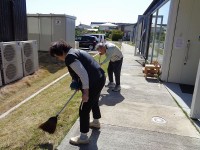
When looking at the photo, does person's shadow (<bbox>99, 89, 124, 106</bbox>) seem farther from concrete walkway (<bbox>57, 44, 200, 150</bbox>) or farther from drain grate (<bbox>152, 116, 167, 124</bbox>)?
drain grate (<bbox>152, 116, 167, 124</bbox>)

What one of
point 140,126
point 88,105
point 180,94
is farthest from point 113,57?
point 88,105

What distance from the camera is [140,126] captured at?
14.0ft

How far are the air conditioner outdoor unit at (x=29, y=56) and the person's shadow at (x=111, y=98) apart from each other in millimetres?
3585

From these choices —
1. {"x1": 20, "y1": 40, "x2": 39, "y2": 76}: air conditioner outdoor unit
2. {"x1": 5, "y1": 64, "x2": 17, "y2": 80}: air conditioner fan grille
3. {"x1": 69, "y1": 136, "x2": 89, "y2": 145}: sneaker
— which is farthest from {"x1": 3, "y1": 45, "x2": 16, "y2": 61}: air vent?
{"x1": 69, "y1": 136, "x2": 89, "y2": 145}: sneaker

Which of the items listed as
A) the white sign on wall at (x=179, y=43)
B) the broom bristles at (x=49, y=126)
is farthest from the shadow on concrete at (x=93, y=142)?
the white sign on wall at (x=179, y=43)

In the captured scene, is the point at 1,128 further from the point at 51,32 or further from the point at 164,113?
the point at 51,32

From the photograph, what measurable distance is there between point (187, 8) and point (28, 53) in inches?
227

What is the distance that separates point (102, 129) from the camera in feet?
13.3

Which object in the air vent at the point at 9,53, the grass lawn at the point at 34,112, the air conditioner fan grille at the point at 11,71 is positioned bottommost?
the grass lawn at the point at 34,112

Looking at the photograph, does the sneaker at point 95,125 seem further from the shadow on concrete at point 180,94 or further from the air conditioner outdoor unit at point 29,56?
the air conditioner outdoor unit at point 29,56

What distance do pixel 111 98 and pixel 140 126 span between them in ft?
5.40

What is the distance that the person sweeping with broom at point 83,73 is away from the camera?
304 cm

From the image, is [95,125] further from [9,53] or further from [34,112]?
[9,53]

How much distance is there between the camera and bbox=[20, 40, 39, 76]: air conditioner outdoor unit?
26.2 ft
